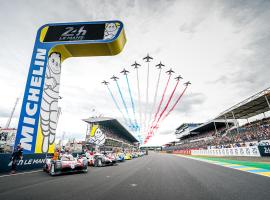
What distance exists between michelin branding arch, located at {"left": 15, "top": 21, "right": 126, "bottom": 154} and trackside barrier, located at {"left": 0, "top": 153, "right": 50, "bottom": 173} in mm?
801

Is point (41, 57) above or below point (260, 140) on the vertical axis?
above

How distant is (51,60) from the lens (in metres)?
13.8

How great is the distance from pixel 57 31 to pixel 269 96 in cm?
2954

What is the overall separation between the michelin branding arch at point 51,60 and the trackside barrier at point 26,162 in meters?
0.80

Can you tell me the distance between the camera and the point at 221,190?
14.6 feet

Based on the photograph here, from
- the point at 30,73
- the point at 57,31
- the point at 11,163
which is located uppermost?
the point at 57,31

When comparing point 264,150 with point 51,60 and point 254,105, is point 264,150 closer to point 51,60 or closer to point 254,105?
point 254,105

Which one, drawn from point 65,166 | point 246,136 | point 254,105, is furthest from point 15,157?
point 254,105

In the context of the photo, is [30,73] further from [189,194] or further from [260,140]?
[260,140]

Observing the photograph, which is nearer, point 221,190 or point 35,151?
point 221,190

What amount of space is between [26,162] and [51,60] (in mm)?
8356

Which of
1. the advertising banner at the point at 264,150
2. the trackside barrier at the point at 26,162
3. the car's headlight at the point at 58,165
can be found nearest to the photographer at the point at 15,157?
the trackside barrier at the point at 26,162

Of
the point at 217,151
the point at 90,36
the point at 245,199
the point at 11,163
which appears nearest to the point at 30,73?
the point at 90,36

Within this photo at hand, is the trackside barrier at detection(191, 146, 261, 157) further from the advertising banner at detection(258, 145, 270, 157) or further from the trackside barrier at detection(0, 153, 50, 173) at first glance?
the trackside barrier at detection(0, 153, 50, 173)
